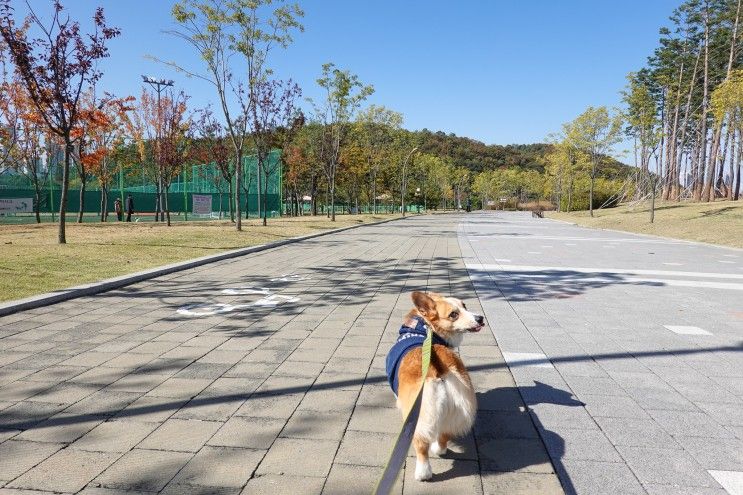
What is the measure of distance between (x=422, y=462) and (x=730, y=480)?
1602 millimetres

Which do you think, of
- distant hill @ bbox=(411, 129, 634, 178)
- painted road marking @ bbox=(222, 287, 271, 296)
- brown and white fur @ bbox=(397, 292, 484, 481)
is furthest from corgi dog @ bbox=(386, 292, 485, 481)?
distant hill @ bbox=(411, 129, 634, 178)

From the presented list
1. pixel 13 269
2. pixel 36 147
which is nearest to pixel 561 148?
pixel 36 147

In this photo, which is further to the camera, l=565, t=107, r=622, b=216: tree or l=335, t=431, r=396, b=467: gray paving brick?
l=565, t=107, r=622, b=216: tree

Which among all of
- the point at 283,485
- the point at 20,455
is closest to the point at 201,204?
the point at 20,455

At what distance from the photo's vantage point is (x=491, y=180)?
100375mm

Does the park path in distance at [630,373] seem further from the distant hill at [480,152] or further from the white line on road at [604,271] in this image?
the distant hill at [480,152]

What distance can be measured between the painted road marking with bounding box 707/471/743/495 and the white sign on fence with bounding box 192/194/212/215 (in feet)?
100

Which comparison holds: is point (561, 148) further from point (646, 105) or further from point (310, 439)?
point (310, 439)

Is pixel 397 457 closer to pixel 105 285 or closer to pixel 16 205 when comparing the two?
pixel 105 285

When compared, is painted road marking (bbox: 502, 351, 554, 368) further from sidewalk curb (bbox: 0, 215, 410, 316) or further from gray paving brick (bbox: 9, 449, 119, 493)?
sidewalk curb (bbox: 0, 215, 410, 316)

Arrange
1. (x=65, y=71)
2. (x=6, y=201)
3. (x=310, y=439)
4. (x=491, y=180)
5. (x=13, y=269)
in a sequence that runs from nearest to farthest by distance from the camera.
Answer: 1. (x=310, y=439)
2. (x=13, y=269)
3. (x=65, y=71)
4. (x=6, y=201)
5. (x=491, y=180)

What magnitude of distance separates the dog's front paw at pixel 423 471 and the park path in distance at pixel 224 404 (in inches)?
1.9

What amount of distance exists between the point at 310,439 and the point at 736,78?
35067mm

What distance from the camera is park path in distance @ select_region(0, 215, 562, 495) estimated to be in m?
2.41
